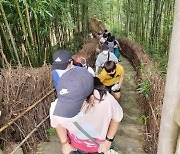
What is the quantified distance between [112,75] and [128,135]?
99 centimetres

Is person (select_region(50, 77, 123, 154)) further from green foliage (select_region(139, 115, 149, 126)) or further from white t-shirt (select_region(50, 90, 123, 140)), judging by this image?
green foliage (select_region(139, 115, 149, 126))

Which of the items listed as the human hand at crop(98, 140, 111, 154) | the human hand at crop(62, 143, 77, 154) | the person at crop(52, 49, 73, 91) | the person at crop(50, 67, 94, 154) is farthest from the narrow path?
the person at crop(50, 67, 94, 154)

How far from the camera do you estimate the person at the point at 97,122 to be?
1.72 meters

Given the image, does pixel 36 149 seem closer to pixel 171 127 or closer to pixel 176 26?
pixel 171 127

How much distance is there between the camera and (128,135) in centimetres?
400

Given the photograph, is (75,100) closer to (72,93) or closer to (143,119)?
(72,93)

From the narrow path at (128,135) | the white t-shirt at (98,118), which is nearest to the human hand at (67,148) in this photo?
the white t-shirt at (98,118)

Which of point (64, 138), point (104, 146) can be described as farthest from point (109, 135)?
point (64, 138)

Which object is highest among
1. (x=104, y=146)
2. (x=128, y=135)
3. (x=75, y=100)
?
(x=75, y=100)

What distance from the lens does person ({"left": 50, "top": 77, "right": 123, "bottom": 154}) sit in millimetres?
1719

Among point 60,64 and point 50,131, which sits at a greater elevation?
point 60,64

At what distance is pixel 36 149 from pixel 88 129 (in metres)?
1.79

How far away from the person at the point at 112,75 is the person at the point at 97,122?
1621 mm

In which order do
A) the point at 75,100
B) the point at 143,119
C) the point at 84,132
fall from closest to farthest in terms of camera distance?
the point at 75,100
the point at 84,132
the point at 143,119
